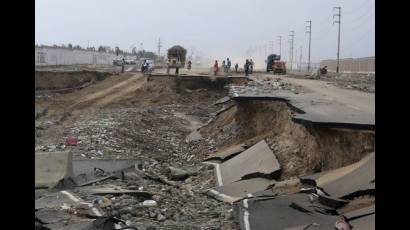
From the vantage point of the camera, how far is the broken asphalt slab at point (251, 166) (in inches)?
391

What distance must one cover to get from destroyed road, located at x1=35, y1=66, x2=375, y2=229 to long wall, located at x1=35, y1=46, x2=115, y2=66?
45044 millimetres

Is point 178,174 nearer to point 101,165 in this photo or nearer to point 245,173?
point 101,165

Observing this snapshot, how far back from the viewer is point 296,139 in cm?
1084

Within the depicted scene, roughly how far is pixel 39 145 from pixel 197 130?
7.19 meters

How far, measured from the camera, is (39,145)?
14.2 m

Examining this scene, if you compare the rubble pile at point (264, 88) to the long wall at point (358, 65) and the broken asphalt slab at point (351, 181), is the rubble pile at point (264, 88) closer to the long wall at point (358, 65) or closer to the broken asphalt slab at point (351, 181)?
the broken asphalt slab at point (351, 181)

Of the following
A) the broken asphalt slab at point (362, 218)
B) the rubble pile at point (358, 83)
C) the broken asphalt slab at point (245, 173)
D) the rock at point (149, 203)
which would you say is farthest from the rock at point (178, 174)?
the rubble pile at point (358, 83)

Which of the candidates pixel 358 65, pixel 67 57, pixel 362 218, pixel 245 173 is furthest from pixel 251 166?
pixel 67 57

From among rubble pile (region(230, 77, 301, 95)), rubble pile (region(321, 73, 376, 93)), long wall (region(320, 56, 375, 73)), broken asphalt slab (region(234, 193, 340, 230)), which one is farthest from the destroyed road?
long wall (region(320, 56, 375, 73))

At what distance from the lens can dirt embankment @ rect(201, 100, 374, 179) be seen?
342 inches

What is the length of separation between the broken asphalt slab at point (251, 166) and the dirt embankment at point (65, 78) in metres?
24.3

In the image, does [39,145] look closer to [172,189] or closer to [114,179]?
[114,179]

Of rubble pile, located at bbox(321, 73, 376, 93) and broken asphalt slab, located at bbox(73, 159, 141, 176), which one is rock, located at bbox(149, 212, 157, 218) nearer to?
broken asphalt slab, located at bbox(73, 159, 141, 176)
